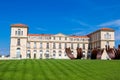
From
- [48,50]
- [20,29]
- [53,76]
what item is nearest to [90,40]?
[48,50]

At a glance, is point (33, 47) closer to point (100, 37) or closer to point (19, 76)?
point (100, 37)

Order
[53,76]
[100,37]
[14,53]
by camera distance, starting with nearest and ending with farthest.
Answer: [53,76]
[14,53]
[100,37]

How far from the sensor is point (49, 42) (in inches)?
3802

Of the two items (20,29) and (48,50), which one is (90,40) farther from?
(20,29)

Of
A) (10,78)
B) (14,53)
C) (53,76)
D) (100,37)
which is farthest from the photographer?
(100,37)

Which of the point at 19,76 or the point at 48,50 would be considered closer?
the point at 19,76

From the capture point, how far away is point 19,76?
71.0 feet

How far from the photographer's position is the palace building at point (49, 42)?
291 feet

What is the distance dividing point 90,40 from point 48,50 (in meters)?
17.7

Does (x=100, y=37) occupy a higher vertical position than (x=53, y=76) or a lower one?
higher

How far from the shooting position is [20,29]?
297 feet

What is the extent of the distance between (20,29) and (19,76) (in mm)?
69853

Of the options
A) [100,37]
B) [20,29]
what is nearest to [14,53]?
[20,29]

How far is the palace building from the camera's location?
88.8 metres
